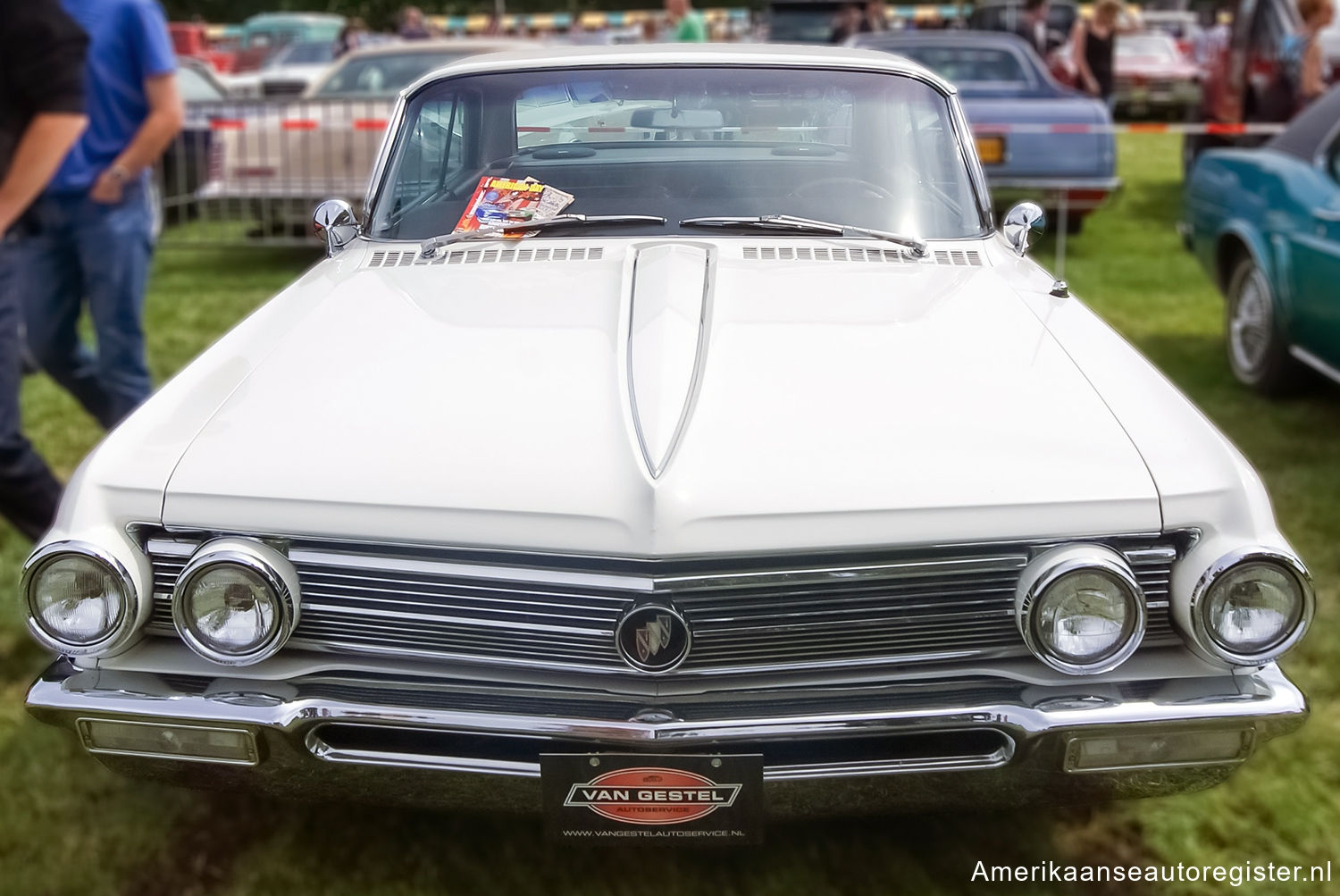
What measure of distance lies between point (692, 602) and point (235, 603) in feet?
2.54

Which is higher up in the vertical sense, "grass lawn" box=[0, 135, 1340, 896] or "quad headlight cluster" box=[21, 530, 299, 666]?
"quad headlight cluster" box=[21, 530, 299, 666]

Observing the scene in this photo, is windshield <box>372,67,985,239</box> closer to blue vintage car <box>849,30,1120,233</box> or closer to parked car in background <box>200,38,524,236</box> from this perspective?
blue vintage car <box>849,30,1120,233</box>

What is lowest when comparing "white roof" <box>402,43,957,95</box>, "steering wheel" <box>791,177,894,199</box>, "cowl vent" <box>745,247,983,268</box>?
"cowl vent" <box>745,247,983,268</box>

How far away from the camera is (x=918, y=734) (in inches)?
80.2

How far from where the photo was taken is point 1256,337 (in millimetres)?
5578

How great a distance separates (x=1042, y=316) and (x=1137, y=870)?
3.91 feet

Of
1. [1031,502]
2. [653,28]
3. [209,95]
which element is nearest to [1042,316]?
[1031,502]

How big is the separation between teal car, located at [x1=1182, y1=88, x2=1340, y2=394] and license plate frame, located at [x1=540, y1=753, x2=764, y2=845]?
3763 mm

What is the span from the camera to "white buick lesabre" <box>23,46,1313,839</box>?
6.43 feet

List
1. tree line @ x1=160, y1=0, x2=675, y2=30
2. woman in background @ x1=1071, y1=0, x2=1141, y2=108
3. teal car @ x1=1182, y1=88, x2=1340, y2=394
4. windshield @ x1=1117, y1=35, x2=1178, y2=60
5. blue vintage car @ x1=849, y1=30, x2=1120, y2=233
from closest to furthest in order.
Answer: teal car @ x1=1182, y1=88, x2=1340, y2=394 < blue vintage car @ x1=849, y1=30, x2=1120, y2=233 < woman in background @ x1=1071, y1=0, x2=1141, y2=108 < windshield @ x1=1117, y1=35, x2=1178, y2=60 < tree line @ x1=160, y1=0, x2=675, y2=30

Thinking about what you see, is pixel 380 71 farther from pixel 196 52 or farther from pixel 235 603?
pixel 196 52

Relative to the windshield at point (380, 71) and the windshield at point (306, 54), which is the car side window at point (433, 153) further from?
the windshield at point (306, 54)

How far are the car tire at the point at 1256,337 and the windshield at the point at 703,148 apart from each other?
2.86m

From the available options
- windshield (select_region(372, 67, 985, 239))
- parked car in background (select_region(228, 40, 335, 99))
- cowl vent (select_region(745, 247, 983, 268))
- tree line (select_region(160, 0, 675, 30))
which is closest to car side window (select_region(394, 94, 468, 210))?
windshield (select_region(372, 67, 985, 239))
